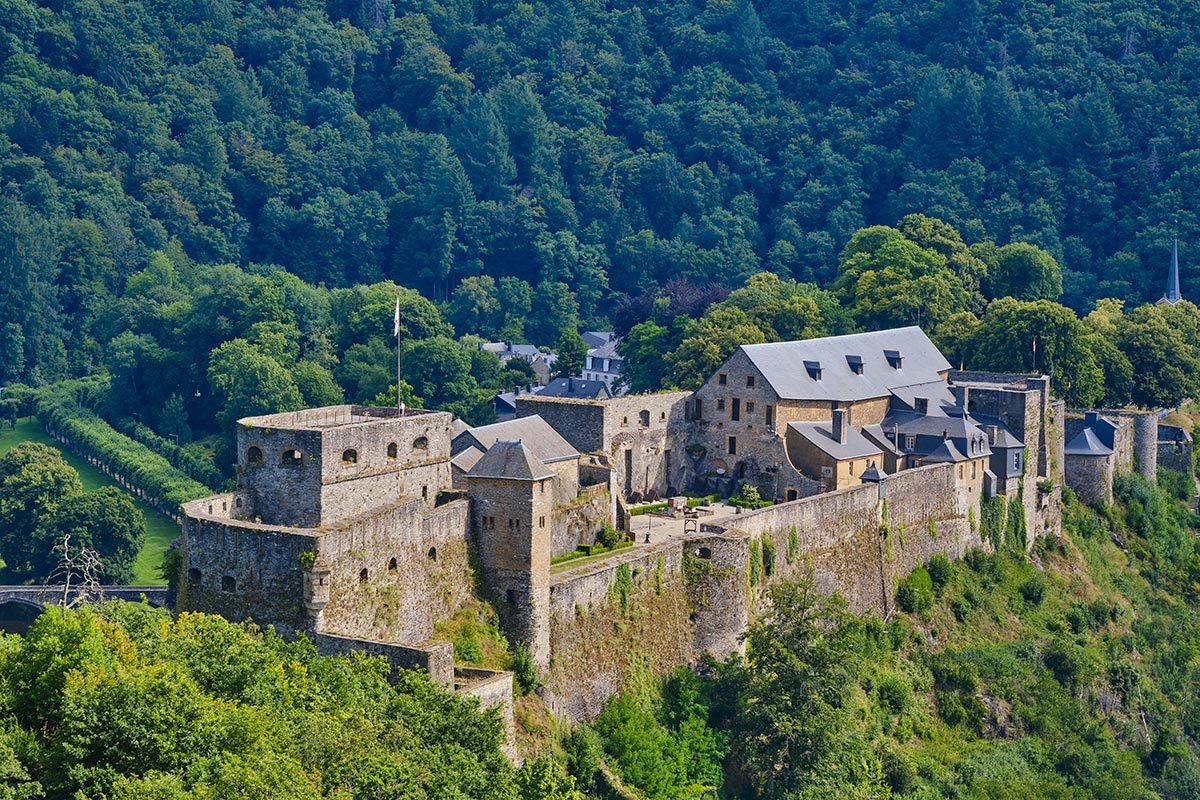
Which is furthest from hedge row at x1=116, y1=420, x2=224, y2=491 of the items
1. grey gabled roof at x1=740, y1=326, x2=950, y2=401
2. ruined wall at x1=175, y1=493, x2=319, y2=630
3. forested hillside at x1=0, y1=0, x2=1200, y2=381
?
ruined wall at x1=175, y1=493, x2=319, y2=630

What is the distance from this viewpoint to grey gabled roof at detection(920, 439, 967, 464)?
65562mm

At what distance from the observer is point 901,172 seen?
126 metres

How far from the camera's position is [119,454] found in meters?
88.6

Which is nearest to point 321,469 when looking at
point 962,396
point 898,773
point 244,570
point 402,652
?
point 244,570

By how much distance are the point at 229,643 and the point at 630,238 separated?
94.0m

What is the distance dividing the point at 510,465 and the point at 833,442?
20.0m

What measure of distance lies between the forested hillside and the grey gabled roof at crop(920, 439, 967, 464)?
46.7 m

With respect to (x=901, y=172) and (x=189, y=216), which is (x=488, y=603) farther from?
(x=189, y=216)

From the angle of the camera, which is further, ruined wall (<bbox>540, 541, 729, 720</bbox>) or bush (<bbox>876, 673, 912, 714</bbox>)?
bush (<bbox>876, 673, 912, 714</bbox>)

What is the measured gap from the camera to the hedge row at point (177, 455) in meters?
86.3

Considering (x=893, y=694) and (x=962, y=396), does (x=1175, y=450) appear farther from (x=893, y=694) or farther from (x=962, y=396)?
(x=893, y=694)

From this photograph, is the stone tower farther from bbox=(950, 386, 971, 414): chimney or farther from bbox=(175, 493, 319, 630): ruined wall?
bbox=(950, 386, 971, 414): chimney

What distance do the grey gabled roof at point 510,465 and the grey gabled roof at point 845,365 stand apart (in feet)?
64.4

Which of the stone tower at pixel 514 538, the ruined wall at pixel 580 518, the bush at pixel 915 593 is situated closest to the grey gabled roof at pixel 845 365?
the bush at pixel 915 593
